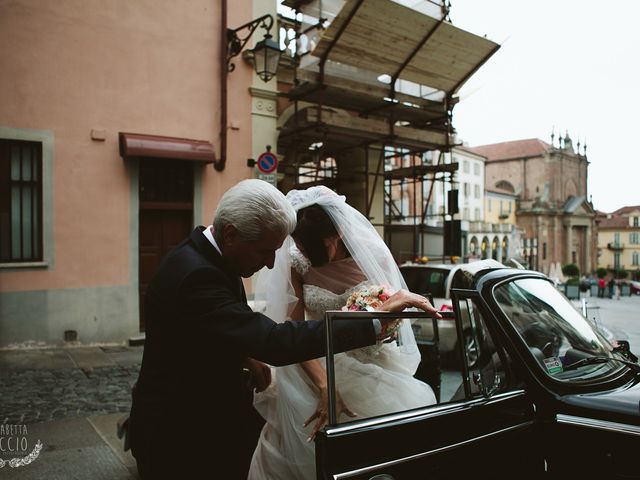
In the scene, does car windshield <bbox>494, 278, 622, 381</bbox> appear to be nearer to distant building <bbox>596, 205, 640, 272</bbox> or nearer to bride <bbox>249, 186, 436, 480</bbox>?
bride <bbox>249, 186, 436, 480</bbox>

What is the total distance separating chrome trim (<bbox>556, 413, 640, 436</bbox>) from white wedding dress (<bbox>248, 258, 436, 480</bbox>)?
0.72 meters

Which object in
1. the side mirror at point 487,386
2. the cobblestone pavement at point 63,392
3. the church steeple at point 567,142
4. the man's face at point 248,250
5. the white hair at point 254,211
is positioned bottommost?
the cobblestone pavement at point 63,392

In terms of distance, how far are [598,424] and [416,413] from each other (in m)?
0.83

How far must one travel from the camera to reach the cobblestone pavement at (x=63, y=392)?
5270 mm

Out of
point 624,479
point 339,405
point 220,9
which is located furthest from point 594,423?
point 220,9

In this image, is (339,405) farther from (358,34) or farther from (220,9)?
(220,9)

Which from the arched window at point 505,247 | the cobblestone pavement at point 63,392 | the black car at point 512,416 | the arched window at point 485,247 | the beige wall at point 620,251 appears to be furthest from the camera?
the beige wall at point 620,251

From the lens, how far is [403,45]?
34.7ft

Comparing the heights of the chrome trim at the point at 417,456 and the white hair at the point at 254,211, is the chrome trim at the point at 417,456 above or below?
below

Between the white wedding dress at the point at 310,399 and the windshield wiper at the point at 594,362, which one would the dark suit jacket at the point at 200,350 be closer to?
the white wedding dress at the point at 310,399

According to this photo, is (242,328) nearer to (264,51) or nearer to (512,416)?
(512,416)

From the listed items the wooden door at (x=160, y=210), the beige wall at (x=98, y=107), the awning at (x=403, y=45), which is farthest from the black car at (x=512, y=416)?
the awning at (x=403, y=45)

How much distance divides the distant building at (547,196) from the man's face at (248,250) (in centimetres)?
8791
